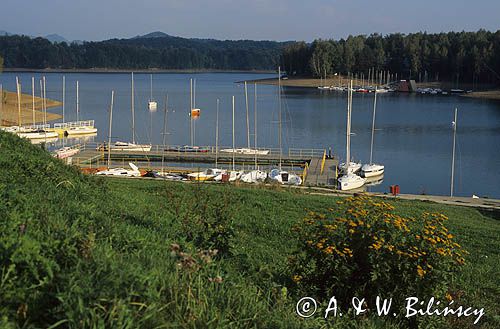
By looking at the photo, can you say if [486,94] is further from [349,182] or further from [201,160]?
[349,182]

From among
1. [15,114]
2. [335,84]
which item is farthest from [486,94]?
[15,114]

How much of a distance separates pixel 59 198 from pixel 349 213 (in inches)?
108

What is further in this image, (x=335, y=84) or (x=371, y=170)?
(x=335, y=84)

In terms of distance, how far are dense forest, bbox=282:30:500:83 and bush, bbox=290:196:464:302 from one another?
11990 centimetres

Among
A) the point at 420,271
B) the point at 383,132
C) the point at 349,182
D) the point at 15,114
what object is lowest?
the point at 349,182

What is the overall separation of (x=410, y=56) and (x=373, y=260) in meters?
135

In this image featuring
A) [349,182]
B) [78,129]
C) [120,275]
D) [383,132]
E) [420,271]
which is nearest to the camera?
[120,275]

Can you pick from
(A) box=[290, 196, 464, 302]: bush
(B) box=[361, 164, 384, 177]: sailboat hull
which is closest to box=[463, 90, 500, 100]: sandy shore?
(B) box=[361, 164, 384, 177]: sailboat hull

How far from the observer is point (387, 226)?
607 centimetres

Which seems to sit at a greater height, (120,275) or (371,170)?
(120,275)

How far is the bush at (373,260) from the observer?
5750 mm

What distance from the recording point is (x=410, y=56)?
13475 centimetres

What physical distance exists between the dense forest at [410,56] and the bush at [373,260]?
11990cm

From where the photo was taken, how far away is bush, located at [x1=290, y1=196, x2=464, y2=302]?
18.9ft
